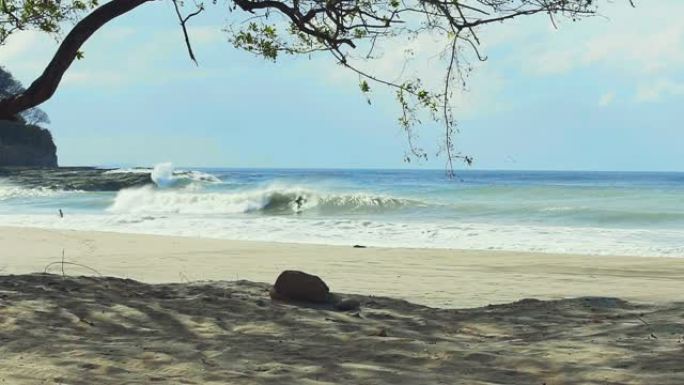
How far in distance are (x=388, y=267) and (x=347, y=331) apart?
698 cm

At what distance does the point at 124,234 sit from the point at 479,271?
9926mm

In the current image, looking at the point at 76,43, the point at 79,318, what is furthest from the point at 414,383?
the point at 76,43

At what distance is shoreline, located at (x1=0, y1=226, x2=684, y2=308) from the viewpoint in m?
10.4

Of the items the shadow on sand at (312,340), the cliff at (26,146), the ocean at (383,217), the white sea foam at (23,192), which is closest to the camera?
the shadow on sand at (312,340)

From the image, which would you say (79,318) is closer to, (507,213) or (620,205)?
(507,213)

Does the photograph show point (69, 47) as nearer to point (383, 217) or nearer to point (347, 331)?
point (347, 331)

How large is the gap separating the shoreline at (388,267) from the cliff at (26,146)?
251 feet

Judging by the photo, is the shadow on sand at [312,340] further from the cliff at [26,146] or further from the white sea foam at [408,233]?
the cliff at [26,146]

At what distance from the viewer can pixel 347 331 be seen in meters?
6.21

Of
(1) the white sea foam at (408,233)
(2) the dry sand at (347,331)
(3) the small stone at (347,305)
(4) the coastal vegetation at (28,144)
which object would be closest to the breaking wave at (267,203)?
(1) the white sea foam at (408,233)

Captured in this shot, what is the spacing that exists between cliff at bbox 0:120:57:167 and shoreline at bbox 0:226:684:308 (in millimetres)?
76574

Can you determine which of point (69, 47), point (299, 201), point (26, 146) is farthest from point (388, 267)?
point (26, 146)

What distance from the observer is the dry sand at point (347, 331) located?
183 inches

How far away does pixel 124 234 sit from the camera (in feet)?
64.4
